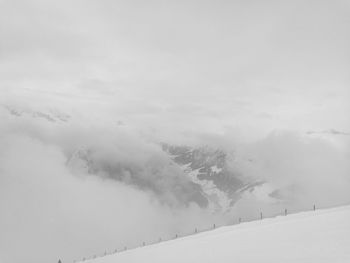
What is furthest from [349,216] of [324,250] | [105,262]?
[105,262]

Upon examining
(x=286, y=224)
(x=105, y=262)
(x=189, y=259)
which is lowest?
(x=105, y=262)

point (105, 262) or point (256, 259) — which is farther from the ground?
point (256, 259)

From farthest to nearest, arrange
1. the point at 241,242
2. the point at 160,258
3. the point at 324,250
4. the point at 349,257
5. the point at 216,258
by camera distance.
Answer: the point at 160,258 → the point at 241,242 → the point at 216,258 → the point at 324,250 → the point at 349,257

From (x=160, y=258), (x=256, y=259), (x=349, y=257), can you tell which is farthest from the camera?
(x=160, y=258)

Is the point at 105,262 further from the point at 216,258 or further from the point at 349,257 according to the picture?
the point at 349,257

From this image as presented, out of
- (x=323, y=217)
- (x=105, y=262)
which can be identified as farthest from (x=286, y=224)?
(x=105, y=262)

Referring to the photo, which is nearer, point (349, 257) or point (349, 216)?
point (349, 257)

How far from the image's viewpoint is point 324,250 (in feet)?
72.8

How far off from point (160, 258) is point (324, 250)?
1709 centimetres

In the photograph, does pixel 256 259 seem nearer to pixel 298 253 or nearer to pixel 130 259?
pixel 298 253

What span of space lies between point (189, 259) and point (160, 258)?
212 inches

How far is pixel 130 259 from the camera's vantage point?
44125 mm

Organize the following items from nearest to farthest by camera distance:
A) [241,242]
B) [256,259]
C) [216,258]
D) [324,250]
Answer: [324,250], [256,259], [216,258], [241,242]

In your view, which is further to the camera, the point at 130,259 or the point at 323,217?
the point at 130,259
